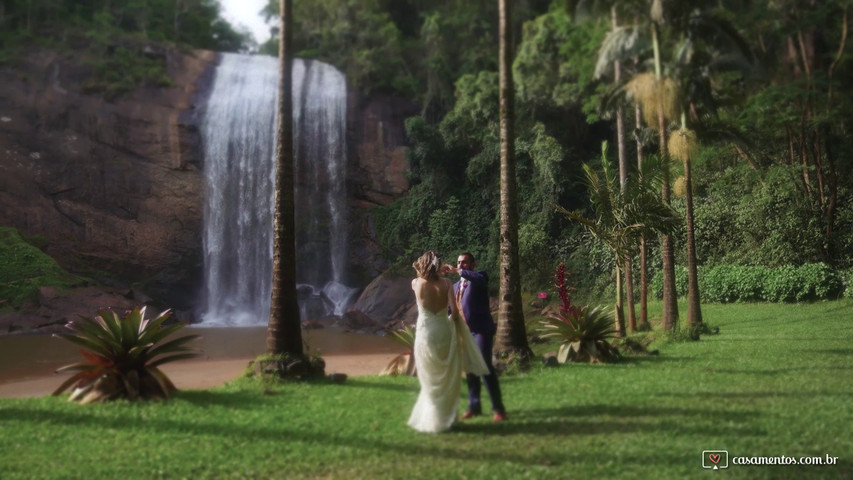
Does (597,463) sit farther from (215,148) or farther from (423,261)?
(215,148)

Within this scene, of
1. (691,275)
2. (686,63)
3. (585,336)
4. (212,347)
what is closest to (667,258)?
(691,275)

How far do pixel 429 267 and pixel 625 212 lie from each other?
813 cm

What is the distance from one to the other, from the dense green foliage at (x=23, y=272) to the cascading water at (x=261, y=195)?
18.7ft

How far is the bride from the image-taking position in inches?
228

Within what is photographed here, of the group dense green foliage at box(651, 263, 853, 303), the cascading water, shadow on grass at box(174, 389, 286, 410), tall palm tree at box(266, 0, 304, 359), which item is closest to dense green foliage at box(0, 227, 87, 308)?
the cascading water

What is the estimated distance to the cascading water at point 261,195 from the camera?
2867cm

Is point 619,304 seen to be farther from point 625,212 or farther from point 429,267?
point 429,267

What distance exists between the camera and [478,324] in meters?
6.59

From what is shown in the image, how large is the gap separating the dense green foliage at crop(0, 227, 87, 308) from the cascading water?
5.70 metres

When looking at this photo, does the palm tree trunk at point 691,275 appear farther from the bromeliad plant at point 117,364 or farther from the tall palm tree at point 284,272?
the bromeliad plant at point 117,364

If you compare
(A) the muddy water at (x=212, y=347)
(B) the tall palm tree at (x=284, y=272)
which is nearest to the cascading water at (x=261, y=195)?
(A) the muddy water at (x=212, y=347)

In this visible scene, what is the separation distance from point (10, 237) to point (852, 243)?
2877cm

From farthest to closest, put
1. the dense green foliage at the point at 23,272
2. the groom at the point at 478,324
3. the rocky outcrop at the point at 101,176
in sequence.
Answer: the rocky outcrop at the point at 101,176 < the dense green foliage at the point at 23,272 < the groom at the point at 478,324

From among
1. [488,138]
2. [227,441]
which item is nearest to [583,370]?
[227,441]
